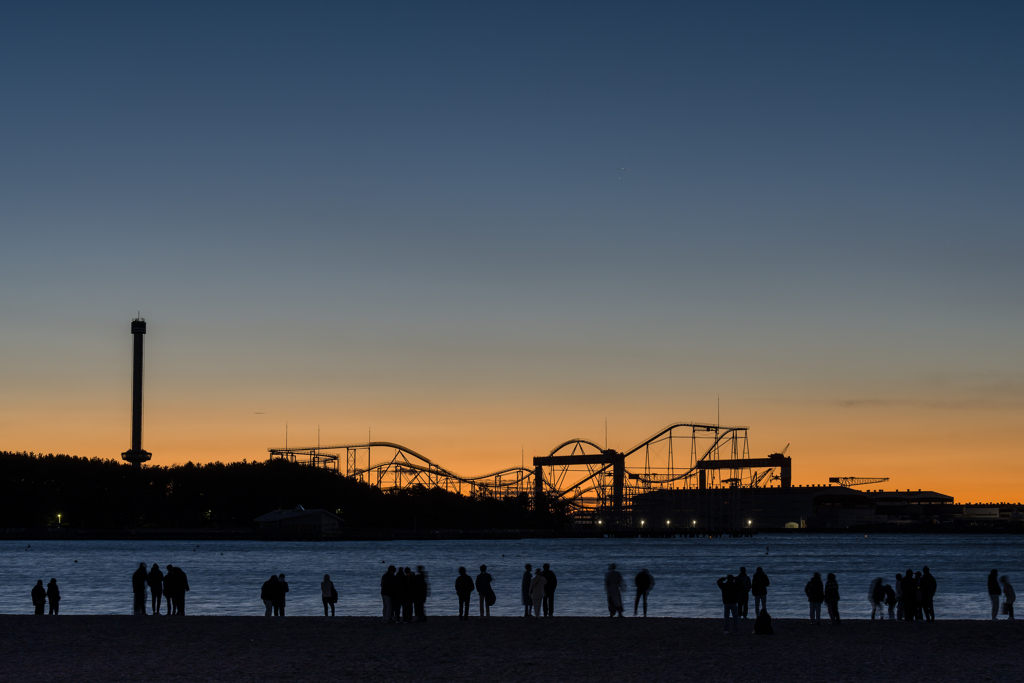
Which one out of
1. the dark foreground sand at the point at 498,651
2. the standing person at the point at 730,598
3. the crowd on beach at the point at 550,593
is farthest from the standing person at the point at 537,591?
the standing person at the point at 730,598

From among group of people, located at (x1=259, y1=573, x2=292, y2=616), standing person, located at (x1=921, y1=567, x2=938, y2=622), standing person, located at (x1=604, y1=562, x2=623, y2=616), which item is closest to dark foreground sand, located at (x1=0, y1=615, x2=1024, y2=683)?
standing person, located at (x1=604, y1=562, x2=623, y2=616)

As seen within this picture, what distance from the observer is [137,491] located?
16312 cm

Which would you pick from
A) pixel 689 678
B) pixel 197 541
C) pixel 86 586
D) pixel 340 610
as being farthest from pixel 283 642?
pixel 197 541

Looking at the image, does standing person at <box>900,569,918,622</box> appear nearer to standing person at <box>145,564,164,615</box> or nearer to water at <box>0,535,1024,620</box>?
water at <box>0,535,1024,620</box>

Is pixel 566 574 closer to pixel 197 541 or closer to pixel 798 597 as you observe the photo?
pixel 798 597

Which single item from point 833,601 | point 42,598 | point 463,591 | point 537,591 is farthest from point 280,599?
point 833,601

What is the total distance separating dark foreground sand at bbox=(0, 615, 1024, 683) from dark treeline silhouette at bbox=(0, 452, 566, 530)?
141 m

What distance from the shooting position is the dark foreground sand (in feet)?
59.1

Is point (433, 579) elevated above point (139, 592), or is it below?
below

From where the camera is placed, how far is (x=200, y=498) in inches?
6531

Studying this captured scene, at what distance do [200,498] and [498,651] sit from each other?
153m

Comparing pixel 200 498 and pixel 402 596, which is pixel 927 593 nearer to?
pixel 402 596

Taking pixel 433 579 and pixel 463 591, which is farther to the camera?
pixel 433 579

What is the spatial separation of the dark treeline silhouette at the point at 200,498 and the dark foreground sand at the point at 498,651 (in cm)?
14083
